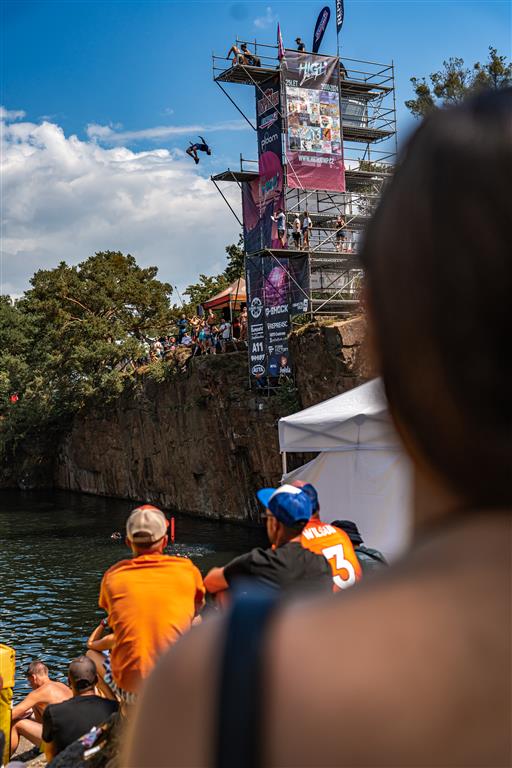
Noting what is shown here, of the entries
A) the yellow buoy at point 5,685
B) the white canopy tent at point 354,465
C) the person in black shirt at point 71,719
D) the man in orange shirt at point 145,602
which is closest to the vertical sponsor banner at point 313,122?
the white canopy tent at point 354,465


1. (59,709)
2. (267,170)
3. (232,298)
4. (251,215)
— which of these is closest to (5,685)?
(59,709)

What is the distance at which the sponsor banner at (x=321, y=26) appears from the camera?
30.9m

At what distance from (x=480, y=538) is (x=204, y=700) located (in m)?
0.27

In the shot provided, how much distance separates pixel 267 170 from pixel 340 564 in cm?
2534

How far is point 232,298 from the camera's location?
3722 cm

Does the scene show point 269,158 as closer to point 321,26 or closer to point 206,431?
point 321,26

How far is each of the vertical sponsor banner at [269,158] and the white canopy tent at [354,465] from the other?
1926 centimetres

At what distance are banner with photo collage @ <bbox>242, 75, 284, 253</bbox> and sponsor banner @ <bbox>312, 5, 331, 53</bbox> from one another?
3.14 m

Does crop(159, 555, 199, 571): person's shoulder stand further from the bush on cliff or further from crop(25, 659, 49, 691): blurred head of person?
the bush on cliff

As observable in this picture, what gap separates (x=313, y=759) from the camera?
0.66 m

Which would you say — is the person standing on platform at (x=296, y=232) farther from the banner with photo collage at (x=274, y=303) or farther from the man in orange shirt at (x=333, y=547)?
the man in orange shirt at (x=333, y=547)

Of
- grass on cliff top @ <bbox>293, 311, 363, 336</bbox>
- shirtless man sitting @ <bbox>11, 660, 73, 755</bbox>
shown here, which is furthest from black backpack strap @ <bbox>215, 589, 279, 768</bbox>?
grass on cliff top @ <bbox>293, 311, 363, 336</bbox>

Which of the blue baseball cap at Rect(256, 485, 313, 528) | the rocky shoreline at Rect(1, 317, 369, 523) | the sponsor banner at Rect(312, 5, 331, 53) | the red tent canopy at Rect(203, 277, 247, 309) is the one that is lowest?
the rocky shoreline at Rect(1, 317, 369, 523)

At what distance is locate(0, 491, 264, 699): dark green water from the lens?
17.7m
